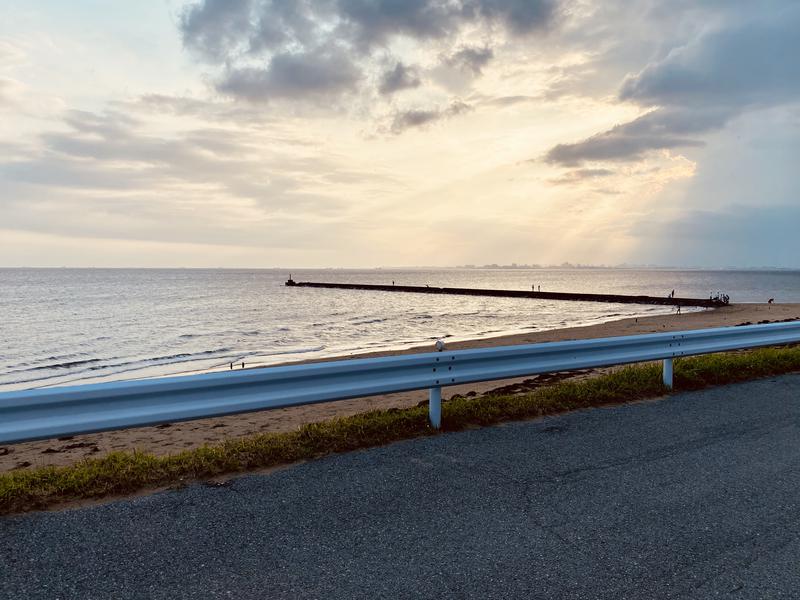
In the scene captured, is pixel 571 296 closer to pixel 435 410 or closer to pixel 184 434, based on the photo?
pixel 184 434

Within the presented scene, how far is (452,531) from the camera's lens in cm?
362

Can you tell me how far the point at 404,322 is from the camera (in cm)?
3678

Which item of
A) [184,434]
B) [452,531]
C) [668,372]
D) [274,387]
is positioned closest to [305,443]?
[274,387]

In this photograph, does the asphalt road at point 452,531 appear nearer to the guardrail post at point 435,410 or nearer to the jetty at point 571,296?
the guardrail post at point 435,410

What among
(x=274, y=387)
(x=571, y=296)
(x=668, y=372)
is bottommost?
(x=571, y=296)

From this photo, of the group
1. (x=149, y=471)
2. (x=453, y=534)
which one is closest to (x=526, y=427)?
(x=453, y=534)

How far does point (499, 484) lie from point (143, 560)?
263cm

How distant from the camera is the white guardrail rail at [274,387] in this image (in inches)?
166

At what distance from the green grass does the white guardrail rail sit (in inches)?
15.7

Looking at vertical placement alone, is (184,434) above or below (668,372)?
below

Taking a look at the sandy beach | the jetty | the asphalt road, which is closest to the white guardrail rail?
the asphalt road

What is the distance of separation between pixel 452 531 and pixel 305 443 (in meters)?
2.14

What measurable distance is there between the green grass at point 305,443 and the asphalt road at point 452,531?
12.5 inches

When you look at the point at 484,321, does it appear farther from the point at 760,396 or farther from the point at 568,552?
the point at 568,552
